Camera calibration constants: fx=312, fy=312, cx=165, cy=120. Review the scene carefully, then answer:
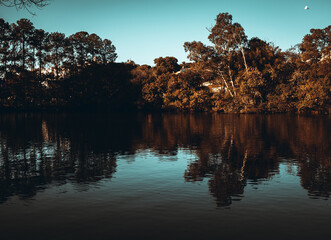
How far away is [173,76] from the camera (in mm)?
100188

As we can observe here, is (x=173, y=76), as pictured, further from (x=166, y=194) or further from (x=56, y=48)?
(x=166, y=194)

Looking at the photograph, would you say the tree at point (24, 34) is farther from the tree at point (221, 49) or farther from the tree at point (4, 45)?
the tree at point (221, 49)

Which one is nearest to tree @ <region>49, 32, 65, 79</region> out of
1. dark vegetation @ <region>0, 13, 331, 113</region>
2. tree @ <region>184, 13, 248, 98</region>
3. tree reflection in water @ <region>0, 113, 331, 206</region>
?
dark vegetation @ <region>0, 13, 331, 113</region>

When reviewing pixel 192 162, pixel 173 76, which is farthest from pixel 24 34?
pixel 192 162

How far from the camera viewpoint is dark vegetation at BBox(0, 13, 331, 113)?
248 feet

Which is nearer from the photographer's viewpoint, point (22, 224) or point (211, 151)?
point (22, 224)

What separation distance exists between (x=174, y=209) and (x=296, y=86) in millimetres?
74176

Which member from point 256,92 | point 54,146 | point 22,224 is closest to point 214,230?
point 22,224

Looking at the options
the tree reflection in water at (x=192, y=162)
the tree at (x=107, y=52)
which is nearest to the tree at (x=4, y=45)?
the tree at (x=107, y=52)

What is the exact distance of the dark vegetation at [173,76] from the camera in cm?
7562

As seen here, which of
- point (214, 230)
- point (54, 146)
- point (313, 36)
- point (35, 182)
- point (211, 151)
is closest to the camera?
point (214, 230)

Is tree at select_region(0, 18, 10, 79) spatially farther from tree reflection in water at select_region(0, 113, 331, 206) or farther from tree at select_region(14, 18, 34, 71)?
tree reflection in water at select_region(0, 113, 331, 206)

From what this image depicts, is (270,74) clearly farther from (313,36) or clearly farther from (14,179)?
(14,179)

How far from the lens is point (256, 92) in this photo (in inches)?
2990
